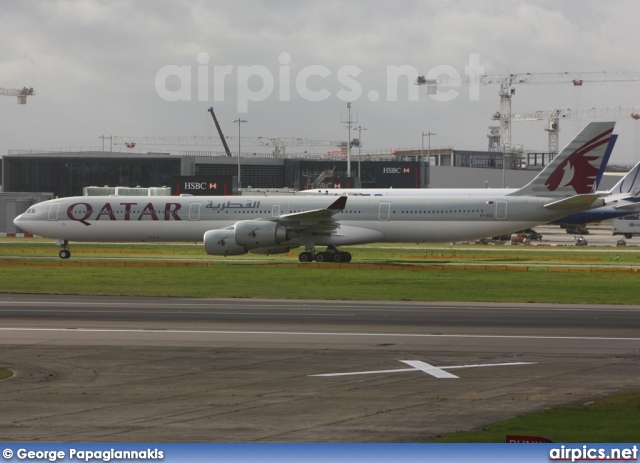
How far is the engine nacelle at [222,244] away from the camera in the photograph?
178 feet

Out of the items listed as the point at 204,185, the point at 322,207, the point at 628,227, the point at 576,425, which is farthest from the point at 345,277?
the point at 204,185

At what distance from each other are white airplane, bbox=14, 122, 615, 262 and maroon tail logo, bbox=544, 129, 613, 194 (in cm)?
6

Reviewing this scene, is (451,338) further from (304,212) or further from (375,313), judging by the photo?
(304,212)

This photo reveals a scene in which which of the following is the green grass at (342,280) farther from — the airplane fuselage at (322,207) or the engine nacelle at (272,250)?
the airplane fuselage at (322,207)

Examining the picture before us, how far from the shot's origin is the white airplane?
186 feet

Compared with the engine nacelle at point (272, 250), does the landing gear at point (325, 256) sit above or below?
below

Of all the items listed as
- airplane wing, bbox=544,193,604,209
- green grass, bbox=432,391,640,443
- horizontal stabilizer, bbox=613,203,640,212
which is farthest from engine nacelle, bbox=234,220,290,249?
horizontal stabilizer, bbox=613,203,640,212

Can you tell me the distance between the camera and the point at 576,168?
60.3 metres

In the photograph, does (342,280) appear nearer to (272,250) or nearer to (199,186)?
(272,250)

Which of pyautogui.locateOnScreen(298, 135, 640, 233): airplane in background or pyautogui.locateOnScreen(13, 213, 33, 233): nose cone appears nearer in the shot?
pyautogui.locateOnScreen(13, 213, 33, 233): nose cone

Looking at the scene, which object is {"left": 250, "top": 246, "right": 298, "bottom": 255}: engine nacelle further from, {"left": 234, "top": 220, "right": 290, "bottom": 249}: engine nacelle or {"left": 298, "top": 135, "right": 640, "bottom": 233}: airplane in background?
{"left": 298, "top": 135, "right": 640, "bottom": 233}: airplane in background

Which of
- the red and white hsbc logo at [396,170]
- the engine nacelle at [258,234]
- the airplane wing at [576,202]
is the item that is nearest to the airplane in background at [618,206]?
the airplane wing at [576,202]

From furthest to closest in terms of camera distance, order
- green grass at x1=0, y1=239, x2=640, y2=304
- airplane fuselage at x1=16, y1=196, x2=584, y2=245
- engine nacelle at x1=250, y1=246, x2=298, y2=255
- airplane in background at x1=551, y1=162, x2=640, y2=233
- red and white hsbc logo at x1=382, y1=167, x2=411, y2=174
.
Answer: red and white hsbc logo at x1=382, y1=167, x2=411, y2=174
airplane in background at x1=551, y1=162, x2=640, y2=233
airplane fuselage at x1=16, y1=196, x2=584, y2=245
engine nacelle at x1=250, y1=246, x2=298, y2=255
green grass at x1=0, y1=239, x2=640, y2=304

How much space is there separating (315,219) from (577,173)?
17958 mm
